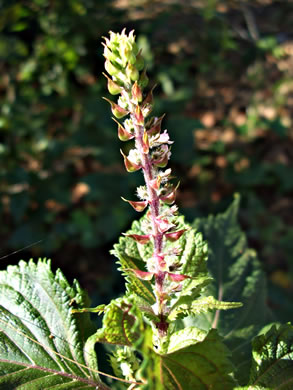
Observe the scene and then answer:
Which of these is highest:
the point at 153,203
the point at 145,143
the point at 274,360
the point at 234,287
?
the point at 145,143

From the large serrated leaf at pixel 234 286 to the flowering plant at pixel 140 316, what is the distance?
1cm

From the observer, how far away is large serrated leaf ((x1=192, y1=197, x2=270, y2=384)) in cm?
161

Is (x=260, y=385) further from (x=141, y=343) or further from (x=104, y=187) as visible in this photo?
(x=104, y=187)

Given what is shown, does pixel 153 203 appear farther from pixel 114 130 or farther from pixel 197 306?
pixel 114 130

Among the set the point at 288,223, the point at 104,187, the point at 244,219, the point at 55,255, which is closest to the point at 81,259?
the point at 55,255

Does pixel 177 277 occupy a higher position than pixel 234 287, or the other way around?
pixel 177 277

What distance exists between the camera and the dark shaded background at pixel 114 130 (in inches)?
148

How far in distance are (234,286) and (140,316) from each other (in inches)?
34.1

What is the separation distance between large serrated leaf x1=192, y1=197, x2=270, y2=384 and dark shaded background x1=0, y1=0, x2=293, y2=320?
54.8 inches

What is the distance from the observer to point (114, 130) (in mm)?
3953

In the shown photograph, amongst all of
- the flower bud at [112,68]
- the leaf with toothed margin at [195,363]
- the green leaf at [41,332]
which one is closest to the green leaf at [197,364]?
the leaf with toothed margin at [195,363]

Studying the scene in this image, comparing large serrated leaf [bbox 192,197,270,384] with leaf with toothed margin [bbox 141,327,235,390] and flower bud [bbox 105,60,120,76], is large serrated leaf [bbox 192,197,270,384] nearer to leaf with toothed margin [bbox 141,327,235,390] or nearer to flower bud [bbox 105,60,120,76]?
leaf with toothed margin [bbox 141,327,235,390]

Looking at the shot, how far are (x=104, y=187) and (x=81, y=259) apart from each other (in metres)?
0.71

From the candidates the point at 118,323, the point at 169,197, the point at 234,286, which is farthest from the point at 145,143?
the point at 234,286
